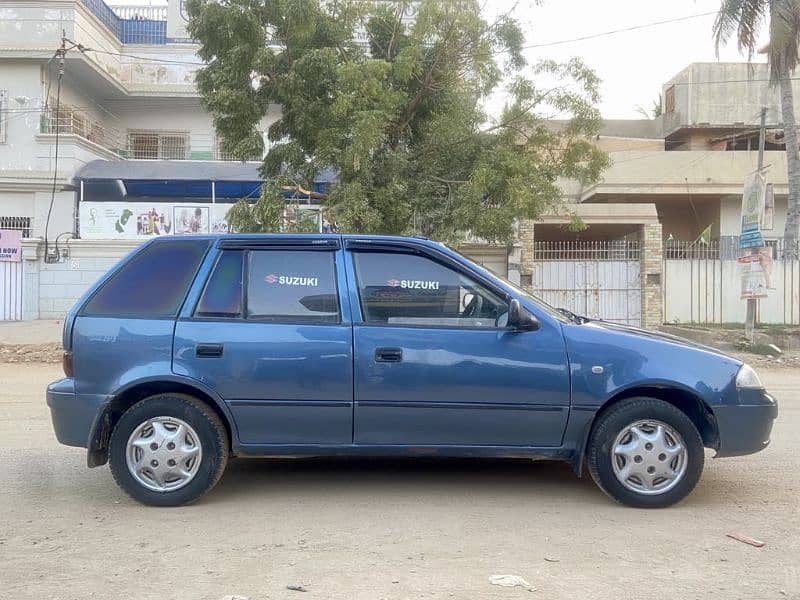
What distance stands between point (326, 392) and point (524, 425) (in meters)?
1.26

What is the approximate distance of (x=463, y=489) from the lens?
520cm

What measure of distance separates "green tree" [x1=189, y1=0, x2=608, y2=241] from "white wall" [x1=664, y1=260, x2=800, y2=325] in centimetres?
589

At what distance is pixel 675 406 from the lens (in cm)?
479

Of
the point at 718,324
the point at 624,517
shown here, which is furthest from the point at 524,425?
the point at 718,324

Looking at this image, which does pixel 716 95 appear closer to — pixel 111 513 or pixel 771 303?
pixel 771 303

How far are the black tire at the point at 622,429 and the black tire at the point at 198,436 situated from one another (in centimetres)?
237

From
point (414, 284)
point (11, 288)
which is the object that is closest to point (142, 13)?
point (11, 288)

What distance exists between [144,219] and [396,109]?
9.26 m

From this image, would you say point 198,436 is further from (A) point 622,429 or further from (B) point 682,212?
(B) point 682,212

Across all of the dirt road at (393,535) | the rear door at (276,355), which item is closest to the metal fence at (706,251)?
the dirt road at (393,535)

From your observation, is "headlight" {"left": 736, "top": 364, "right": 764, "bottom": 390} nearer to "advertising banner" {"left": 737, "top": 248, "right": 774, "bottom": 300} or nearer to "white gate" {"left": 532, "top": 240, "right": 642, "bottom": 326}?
"advertising banner" {"left": 737, "top": 248, "right": 774, "bottom": 300}

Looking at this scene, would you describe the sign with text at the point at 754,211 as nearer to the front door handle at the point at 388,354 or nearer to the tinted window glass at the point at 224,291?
the front door handle at the point at 388,354

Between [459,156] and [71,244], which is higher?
[459,156]

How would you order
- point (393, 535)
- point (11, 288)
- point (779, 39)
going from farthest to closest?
1. point (11, 288)
2. point (779, 39)
3. point (393, 535)
